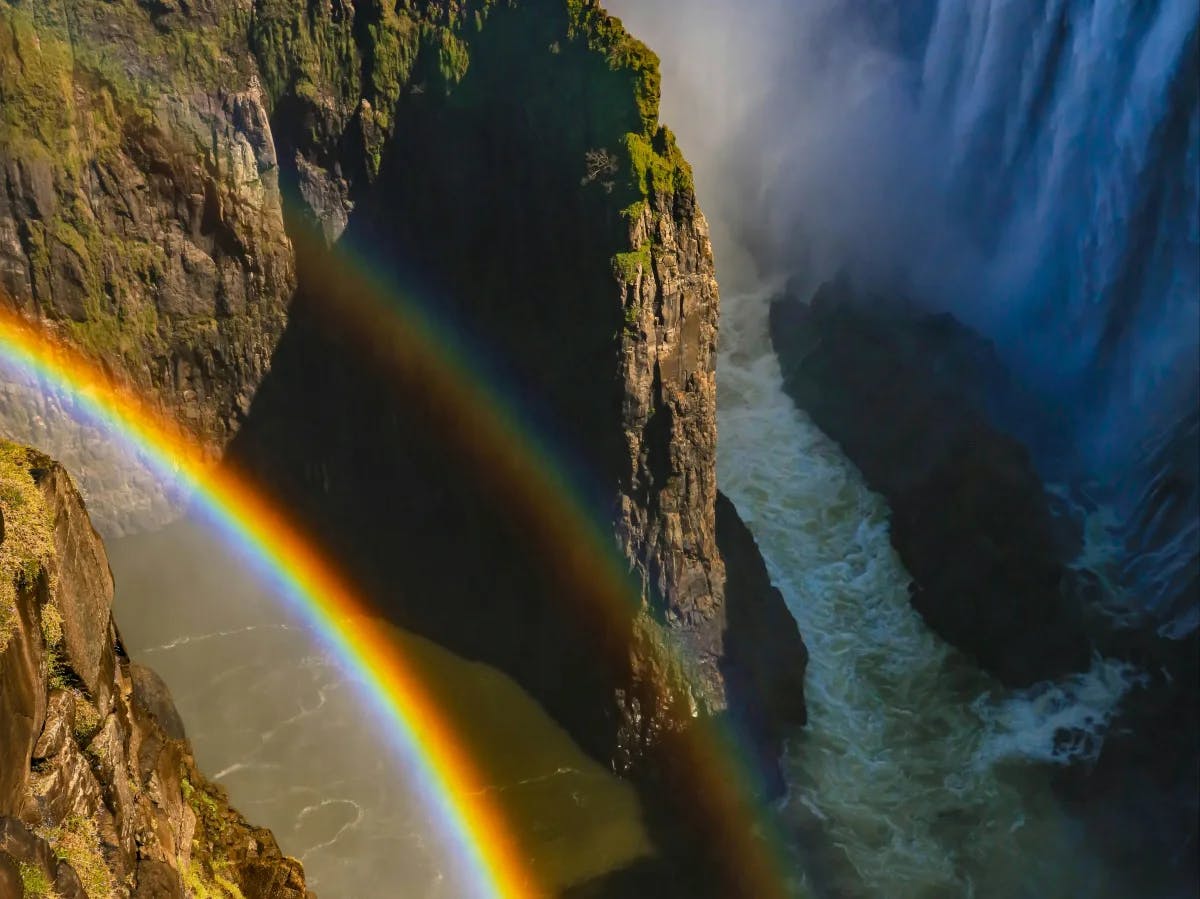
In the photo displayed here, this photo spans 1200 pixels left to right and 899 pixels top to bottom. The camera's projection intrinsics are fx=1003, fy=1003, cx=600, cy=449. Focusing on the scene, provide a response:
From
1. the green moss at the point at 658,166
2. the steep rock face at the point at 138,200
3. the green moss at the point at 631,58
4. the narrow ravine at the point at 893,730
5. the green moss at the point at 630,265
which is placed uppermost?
the steep rock face at the point at 138,200

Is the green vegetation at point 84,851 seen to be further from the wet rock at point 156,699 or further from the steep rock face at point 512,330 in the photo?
the steep rock face at point 512,330

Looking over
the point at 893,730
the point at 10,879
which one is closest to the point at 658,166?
the point at 893,730

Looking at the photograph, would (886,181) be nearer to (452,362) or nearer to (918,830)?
(452,362)

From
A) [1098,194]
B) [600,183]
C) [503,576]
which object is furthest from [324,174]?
[1098,194]

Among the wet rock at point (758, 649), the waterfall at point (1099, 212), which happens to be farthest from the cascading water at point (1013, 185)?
the wet rock at point (758, 649)

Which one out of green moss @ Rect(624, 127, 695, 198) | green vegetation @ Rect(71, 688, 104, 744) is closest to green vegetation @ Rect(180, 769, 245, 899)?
green vegetation @ Rect(71, 688, 104, 744)

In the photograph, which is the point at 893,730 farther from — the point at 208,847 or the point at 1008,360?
the point at 208,847
